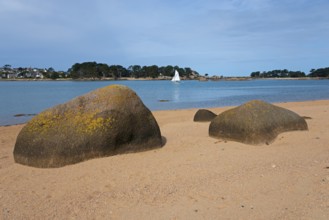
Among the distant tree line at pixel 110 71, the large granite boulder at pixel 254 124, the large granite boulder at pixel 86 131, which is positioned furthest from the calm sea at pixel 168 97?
the distant tree line at pixel 110 71

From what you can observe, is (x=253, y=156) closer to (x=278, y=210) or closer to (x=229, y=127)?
(x=229, y=127)

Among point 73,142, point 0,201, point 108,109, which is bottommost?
point 0,201

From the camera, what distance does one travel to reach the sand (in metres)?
4.85

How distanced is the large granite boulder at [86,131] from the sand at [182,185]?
0.28 m

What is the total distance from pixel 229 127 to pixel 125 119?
312cm

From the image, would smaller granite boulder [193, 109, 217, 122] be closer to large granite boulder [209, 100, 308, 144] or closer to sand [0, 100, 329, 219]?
large granite boulder [209, 100, 308, 144]

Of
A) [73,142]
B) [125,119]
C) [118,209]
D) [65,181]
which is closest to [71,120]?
[73,142]

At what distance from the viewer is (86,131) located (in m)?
7.53

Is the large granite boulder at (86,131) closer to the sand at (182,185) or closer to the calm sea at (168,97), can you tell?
the sand at (182,185)

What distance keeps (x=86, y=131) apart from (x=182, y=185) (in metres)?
2.88

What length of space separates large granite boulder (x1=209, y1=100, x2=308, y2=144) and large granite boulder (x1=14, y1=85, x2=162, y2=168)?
93.2 inches

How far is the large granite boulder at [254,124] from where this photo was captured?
8.73 metres

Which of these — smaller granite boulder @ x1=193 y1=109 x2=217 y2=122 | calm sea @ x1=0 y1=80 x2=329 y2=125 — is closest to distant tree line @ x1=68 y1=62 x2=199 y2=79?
calm sea @ x1=0 y1=80 x2=329 y2=125

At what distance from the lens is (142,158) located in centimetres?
767
